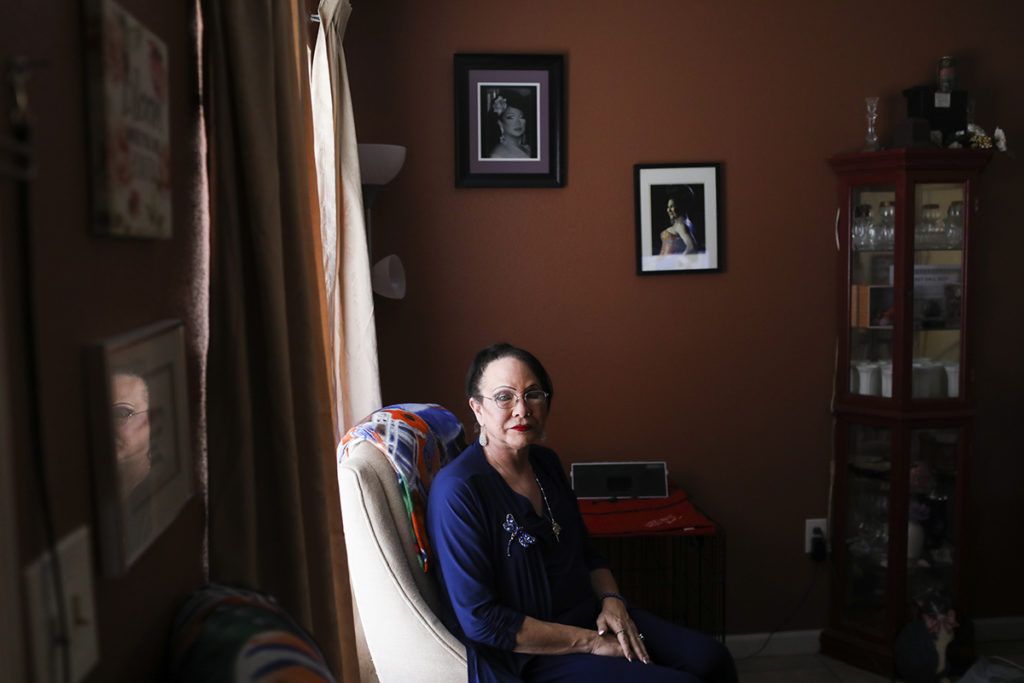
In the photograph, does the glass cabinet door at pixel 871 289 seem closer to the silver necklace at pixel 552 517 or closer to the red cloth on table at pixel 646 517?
the red cloth on table at pixel 646 517

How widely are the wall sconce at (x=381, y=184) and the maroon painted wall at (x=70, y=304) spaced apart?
1.80 metres

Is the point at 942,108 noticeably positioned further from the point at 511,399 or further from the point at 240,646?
the point at 240,646

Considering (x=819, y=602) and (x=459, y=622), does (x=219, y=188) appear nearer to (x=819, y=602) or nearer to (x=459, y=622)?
(x=459, y=622)

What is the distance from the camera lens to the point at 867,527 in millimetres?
3203

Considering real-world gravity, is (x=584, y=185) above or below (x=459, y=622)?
above

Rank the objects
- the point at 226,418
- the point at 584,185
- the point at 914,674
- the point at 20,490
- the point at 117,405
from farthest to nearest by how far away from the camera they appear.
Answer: the point at 584,185
the point at 914,674
the point at 226,418
the point at 117,405
the point at 20,490

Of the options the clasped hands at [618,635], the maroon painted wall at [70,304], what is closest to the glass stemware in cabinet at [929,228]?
the clasped hands at [618,635]

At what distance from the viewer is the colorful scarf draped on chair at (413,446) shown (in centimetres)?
202

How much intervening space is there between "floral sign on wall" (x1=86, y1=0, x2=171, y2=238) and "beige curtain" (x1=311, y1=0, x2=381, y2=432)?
5.09 ft

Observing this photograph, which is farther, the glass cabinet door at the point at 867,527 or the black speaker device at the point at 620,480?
the glass cabinet door at the point at 867,527

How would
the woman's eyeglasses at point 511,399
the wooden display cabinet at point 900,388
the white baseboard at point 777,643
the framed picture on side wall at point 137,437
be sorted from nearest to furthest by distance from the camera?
the framed picture on side wall at point 137,437
the woman's eyeglasses at point 511,399
the wooden display cabinet at point 900,388
the white baseboard at point 777,643

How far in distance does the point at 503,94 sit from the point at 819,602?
233cm

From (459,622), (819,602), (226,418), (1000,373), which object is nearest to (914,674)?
(819,602)

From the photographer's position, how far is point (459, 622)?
6.42 ft
